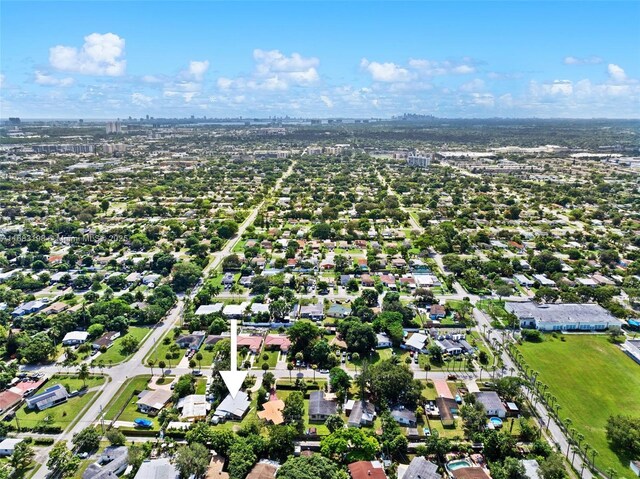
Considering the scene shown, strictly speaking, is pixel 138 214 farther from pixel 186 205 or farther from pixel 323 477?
pixel 323 477

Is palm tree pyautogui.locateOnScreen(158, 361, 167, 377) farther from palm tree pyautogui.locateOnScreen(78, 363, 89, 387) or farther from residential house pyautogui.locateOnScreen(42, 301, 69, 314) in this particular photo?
residential house pyautogui.locateOnScreen(42, 301, 69, 314)

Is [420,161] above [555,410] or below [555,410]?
above

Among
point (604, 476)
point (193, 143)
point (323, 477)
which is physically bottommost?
point (604, 476)

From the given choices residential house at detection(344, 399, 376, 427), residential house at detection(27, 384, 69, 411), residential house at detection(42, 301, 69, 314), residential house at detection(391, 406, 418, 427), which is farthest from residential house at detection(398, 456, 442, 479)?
residential house at detection(42, 301, 69, 314)

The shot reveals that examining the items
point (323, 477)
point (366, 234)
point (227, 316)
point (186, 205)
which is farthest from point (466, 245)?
point (186, 205)

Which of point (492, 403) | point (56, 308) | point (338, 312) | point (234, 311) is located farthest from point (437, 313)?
point (56, 308)

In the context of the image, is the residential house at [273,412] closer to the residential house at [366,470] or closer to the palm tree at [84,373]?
the residential house at [366,470]

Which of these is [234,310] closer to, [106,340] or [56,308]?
[106,340]
